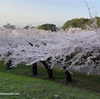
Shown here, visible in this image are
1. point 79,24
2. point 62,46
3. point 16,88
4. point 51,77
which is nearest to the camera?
point 16,88

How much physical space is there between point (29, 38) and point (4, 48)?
137cm

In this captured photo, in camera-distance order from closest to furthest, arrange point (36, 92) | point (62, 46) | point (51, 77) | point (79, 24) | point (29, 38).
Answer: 1. point (36, 92)
2. point (62, 46)
3. point (51, 77)
4. point (29, 38)
5. point (79, 24)

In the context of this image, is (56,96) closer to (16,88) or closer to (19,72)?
(16,88)

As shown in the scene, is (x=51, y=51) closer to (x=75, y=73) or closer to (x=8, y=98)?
(x=8, y=98)

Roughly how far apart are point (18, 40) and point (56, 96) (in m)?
7.23

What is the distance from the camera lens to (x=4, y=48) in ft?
40.9

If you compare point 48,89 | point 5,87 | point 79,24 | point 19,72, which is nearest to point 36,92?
point 48,89

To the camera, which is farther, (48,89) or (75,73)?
(75,73)

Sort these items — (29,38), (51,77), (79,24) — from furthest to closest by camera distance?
(79,24)
(29,38)
(51,77)

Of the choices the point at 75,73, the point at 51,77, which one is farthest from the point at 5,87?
the point at 75,73

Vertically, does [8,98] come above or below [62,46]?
below

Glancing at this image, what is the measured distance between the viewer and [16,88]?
254 inches

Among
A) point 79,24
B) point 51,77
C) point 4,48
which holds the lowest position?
point 51,77

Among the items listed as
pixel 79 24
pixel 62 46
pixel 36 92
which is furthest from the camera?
pixel 79 24
